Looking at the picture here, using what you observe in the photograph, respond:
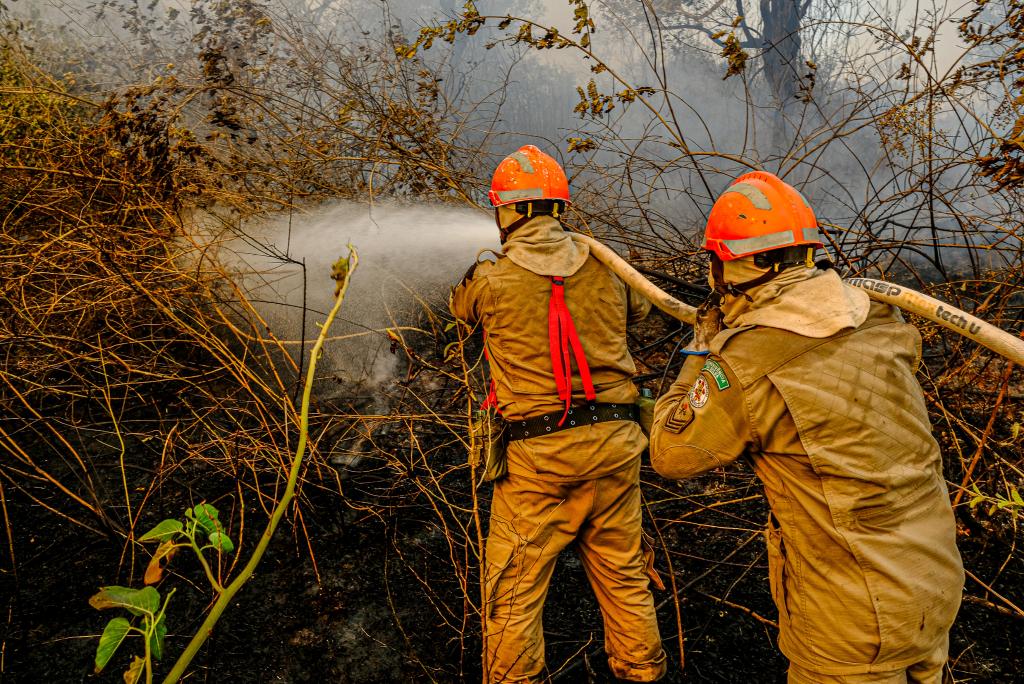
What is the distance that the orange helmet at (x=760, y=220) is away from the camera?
1.88 meters

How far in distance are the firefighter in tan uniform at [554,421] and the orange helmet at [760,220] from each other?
0.84 meters

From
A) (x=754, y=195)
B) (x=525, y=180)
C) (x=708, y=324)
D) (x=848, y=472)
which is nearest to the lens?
(x=848, y=472)

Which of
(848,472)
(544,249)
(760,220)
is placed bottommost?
(848,472)

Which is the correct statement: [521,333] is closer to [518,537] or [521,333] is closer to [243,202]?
[518,537]

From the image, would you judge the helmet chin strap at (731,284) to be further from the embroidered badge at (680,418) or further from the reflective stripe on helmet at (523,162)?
the reflective stripe on helmet at (523,162)

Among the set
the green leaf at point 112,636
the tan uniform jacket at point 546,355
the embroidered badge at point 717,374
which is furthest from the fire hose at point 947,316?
the green leaf at point 112,636

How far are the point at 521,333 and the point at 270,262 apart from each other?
3.24 meters

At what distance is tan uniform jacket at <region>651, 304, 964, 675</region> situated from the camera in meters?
1.71

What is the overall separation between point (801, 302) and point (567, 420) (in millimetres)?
1180

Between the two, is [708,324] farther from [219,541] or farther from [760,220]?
[219,541]

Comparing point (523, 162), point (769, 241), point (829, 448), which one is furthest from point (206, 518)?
point (523, 162)

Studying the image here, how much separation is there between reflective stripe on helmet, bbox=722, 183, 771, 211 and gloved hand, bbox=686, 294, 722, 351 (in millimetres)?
341

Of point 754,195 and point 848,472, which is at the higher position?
point 754,195

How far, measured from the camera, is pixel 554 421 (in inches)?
106
